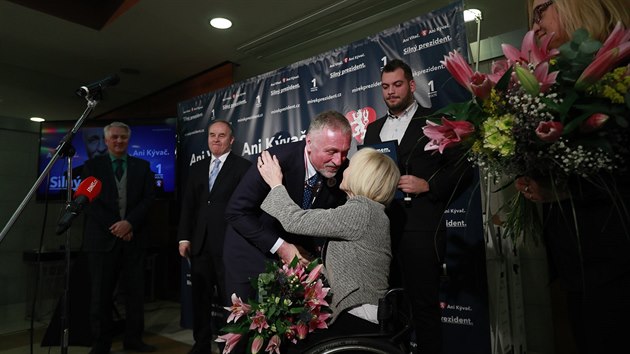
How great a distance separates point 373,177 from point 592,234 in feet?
2.44

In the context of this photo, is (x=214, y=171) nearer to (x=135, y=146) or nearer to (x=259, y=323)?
(x=135, y=146)

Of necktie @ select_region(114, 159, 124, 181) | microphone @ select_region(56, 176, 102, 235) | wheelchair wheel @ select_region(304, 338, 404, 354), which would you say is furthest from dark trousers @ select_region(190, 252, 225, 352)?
wheelchair wheel @ select_region(304, 338, 404, 354)

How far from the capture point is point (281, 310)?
55.0 inches

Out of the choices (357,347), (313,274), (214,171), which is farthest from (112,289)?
(357,347)

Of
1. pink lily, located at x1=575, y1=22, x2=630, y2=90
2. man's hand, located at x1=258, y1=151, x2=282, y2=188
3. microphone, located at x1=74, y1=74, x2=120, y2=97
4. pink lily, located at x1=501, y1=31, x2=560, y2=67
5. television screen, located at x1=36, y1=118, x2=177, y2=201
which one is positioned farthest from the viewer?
television screen, located at x1=36, y1=118, x2=177, y2=201

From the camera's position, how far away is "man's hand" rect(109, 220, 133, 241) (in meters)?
3.14

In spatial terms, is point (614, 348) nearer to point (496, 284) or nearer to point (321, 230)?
point (321, 230)

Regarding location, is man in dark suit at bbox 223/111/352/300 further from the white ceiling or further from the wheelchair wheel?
the white ceiling

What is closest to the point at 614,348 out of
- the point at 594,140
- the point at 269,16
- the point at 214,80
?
the point at 594,140

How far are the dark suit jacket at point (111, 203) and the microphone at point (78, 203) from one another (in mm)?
1205

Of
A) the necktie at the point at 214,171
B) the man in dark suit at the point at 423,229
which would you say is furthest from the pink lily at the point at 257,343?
the necktie at the point at 214,171

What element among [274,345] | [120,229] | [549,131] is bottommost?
[274,345]

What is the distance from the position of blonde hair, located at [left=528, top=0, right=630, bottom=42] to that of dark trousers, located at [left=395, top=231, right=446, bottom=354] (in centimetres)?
116

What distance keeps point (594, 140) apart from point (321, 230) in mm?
911
